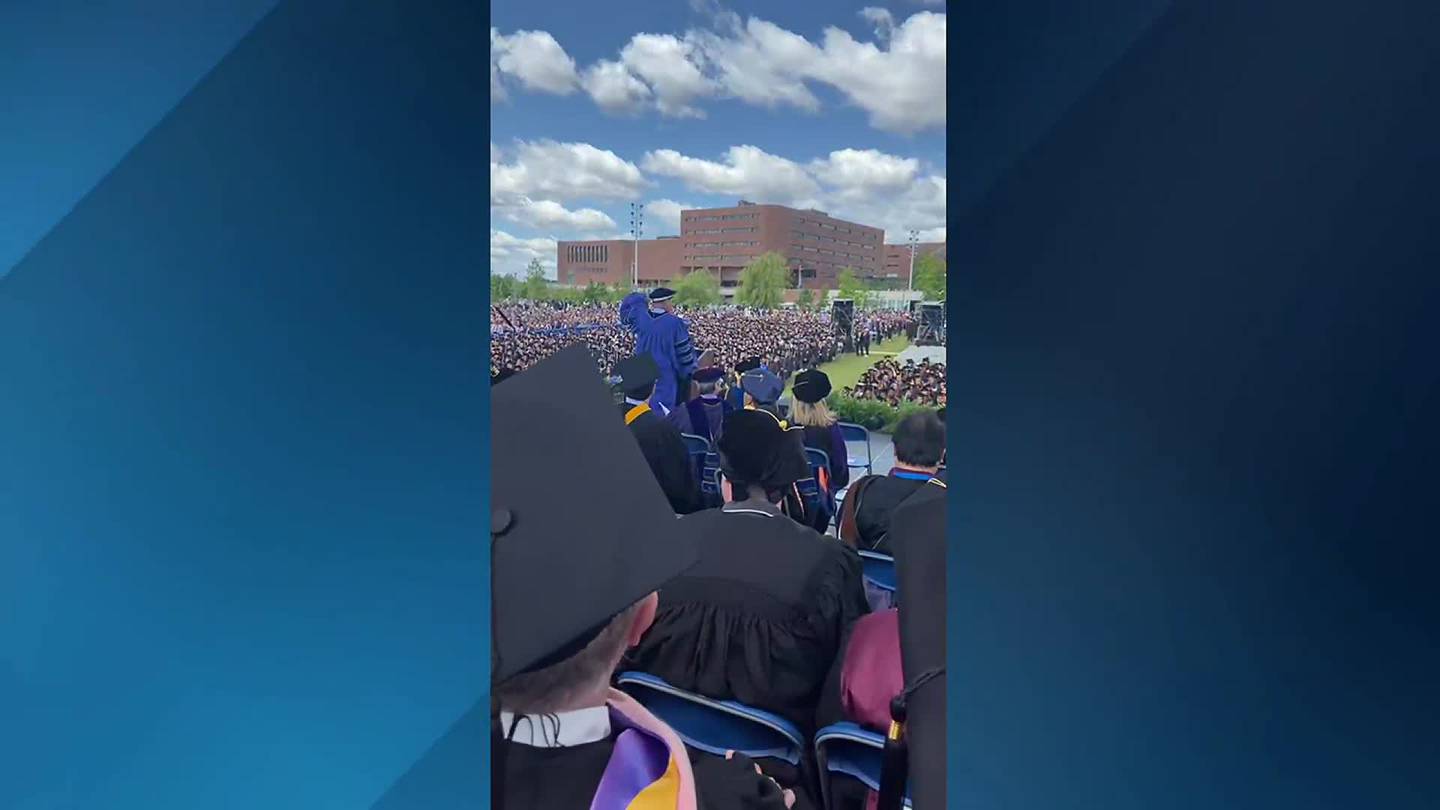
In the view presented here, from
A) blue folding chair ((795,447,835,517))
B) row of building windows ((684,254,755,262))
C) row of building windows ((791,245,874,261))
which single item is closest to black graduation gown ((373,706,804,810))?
blue folding chair ((795,447,835,517))

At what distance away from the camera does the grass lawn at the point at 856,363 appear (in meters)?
6.81

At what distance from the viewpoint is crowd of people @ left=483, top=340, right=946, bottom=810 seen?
3.43ft

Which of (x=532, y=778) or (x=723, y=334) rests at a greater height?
(x=723, y=334)

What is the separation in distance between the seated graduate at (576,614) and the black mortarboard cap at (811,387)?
208cm

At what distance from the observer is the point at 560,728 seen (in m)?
1.06

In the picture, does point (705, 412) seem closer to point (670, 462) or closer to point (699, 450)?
point (699, 450)

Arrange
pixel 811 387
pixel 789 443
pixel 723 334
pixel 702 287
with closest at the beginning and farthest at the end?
pixel 789 443 → pixel 811 387 → pixel 723 334 → pixel 702 287

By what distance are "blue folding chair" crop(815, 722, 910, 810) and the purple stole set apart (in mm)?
361

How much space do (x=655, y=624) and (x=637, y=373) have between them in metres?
2.37

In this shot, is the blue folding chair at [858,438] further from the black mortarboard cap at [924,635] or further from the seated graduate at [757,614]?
the black mortarboard cap at [924,635]

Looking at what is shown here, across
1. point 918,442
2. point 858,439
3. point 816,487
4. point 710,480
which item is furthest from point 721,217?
point 918,442
